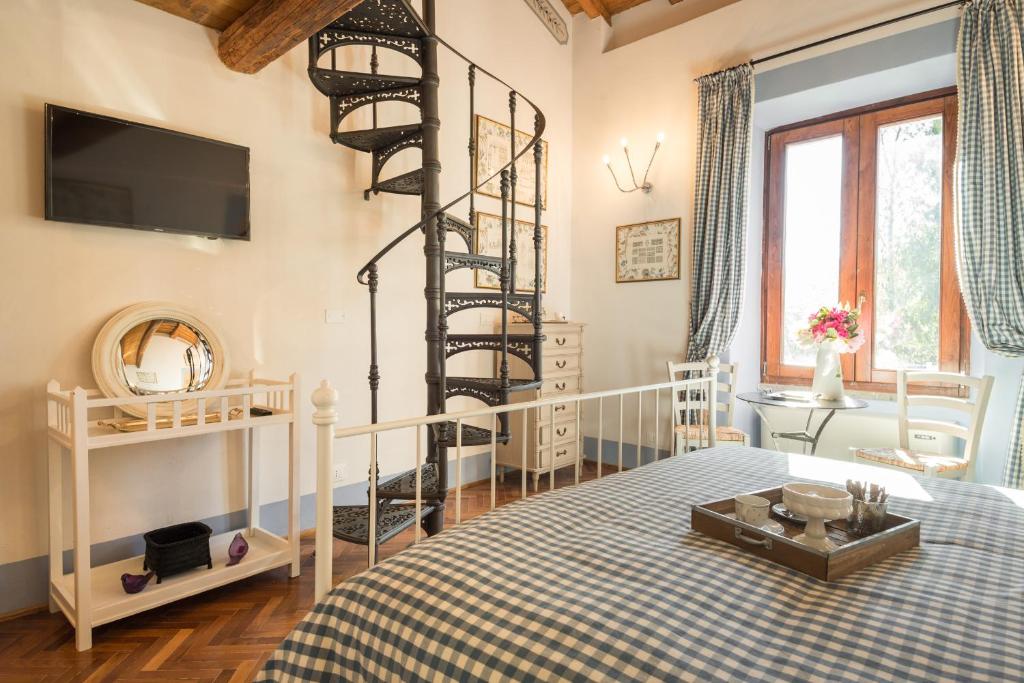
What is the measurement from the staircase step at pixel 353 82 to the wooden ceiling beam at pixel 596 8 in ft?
7.41

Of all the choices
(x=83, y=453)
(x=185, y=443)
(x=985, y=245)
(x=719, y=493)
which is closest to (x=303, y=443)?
(x=185, y=443)

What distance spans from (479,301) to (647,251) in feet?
6.32

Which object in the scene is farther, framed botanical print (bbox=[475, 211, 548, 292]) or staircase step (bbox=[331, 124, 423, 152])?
framed botanical print (bbox=[475, 211, 548, 292])

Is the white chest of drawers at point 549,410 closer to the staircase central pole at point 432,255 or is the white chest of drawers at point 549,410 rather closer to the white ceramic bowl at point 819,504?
the staircase central pole at point 432,255

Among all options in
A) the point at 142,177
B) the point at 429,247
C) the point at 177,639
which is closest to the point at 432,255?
the point at 429,247

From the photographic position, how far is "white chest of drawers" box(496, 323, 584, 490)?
3.75 metres

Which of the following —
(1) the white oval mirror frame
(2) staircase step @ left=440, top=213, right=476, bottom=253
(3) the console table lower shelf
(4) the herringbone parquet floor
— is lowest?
(4) the herringbone parquet floor

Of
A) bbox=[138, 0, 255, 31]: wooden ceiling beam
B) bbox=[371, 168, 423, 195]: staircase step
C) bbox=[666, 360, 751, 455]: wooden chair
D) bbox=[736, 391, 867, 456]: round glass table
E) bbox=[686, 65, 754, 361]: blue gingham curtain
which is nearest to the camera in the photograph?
bbox=[138, 0, 255, 31]: wooden ceiling beam

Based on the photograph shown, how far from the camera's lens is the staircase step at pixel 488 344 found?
2.70m

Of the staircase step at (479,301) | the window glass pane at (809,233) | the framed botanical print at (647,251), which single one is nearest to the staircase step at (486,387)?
the staircase step at (479,301)

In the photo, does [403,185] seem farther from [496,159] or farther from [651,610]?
[651,610]

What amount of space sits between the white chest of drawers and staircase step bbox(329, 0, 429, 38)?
1.84 metres

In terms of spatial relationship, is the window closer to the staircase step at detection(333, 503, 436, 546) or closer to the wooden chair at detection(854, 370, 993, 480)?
the wooden chair at detection(854, 370, 993, 480)

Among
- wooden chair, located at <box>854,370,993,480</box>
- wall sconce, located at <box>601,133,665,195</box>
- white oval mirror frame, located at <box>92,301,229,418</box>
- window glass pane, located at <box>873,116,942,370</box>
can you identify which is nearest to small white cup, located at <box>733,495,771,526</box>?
wooden chair, located at <box>854,370,993,480</box>
